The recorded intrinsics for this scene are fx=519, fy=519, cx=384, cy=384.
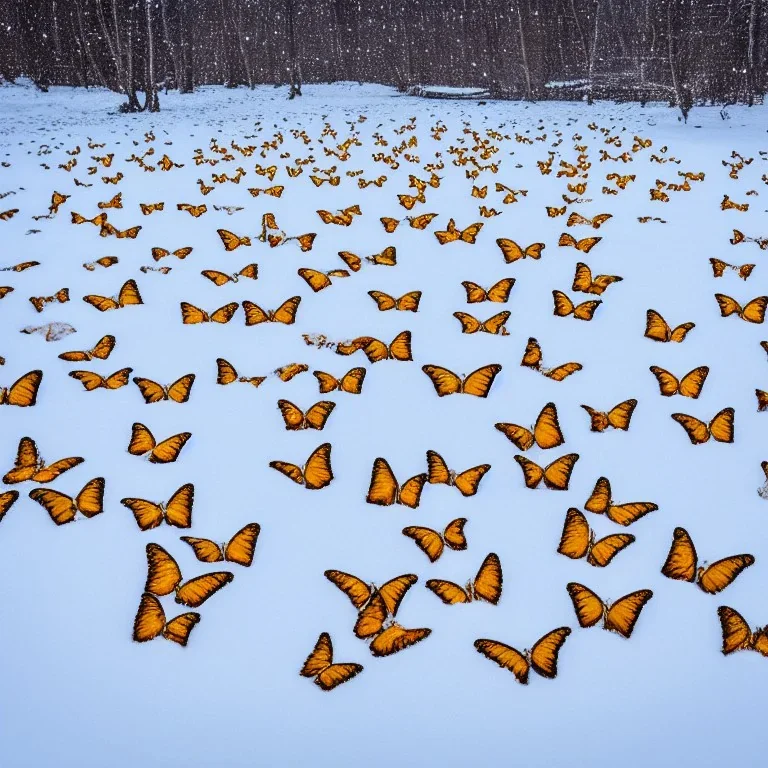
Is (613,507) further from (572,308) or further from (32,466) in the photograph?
(32,466)

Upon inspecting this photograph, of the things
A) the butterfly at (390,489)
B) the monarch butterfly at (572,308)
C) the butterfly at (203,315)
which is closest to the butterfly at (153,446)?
the butterfly at (390,489)

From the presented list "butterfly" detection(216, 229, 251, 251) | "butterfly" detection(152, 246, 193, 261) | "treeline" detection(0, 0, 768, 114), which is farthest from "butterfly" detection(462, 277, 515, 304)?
"treeline" detection(0, 0, 768, 114)

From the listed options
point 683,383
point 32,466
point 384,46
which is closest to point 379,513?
point 32,466

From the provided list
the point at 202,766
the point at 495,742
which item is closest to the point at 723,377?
the point at 495,742

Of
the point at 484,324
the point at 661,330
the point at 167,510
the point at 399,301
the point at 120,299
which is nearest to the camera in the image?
the point at 167,510

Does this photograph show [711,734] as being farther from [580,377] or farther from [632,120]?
[632,120]

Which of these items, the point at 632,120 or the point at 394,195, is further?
the point at 632,120
